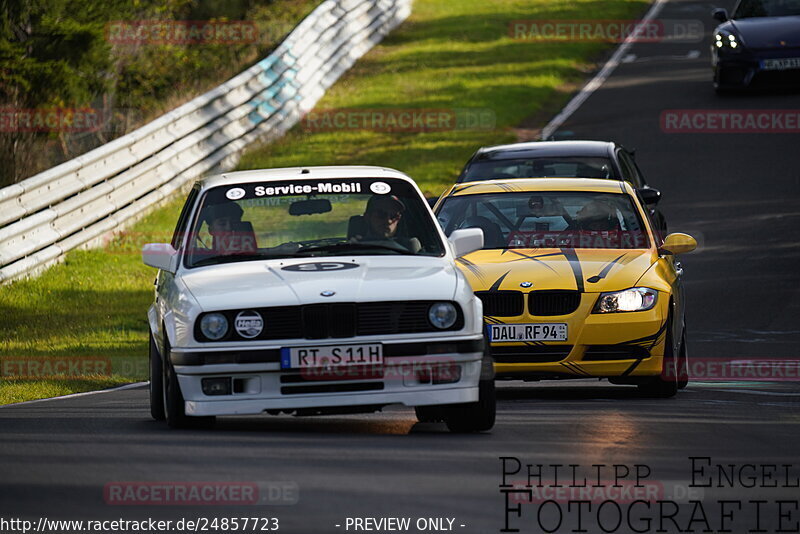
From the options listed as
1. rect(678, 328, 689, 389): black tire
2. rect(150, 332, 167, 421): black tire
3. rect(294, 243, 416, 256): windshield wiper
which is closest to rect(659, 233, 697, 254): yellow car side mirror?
rect(678, 328, 689, 389): black tire

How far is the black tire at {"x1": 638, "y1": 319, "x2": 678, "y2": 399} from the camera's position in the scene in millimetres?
11023

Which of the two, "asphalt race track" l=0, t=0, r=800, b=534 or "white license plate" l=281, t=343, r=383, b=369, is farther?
"white license plate" l=281, t=343, r=383, b=369

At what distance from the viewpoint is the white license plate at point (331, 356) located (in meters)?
8.59

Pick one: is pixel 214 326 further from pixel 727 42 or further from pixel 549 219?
pixel 727 42

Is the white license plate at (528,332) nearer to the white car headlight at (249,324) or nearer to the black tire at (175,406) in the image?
the black tire at (175,406)

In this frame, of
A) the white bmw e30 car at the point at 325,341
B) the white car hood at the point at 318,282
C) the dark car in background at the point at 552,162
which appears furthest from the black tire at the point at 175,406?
the dark car in background at the point at 552,162

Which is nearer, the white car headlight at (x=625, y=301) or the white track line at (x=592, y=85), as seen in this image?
the white car headlight at (x=625, y=301)

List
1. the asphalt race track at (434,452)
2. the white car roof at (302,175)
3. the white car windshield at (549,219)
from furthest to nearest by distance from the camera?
the white car windshield at (549,219)
the white car roof at (302,175)
the asphalt race track at (434,452)

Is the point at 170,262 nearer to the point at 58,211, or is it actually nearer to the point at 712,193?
the point at 58,211

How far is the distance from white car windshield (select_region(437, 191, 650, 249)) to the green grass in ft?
10.5

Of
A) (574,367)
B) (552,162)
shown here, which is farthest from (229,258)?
(552,162)

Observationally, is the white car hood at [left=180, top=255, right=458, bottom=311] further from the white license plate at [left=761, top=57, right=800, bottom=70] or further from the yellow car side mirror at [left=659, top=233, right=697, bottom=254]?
the white license plate at [left=761, top=57, right=800, bottom=70]

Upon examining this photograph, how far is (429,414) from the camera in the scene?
9438 mm

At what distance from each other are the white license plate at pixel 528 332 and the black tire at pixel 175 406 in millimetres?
2495
